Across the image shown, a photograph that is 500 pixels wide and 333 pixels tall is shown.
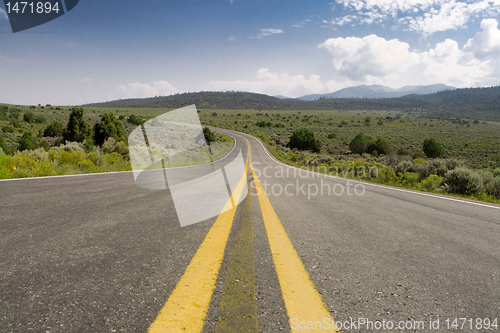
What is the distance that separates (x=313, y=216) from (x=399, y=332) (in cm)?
232

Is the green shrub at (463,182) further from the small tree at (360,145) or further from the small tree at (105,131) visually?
the small tree at (360,145)

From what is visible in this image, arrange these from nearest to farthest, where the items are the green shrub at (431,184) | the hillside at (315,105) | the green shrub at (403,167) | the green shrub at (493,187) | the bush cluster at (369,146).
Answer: the green shrub at (493,187)
the green shrub at (431,184)
the green shrub at (403,167)
the bush cluster at (369,146)
the hillside at (315,105)

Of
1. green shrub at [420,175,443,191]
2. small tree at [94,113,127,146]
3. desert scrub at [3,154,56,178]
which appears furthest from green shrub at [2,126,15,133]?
green shrub at [420,175,443,191]

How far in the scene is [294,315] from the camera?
4.19 ft

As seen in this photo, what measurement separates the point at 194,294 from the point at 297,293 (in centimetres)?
57

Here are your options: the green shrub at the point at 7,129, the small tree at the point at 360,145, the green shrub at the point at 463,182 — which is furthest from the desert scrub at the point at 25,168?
the small tree at the point at 360,145

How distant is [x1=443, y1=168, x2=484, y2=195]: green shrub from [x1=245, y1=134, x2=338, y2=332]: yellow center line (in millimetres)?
7719

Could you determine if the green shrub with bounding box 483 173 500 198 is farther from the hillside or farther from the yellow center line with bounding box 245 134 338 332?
the hillside

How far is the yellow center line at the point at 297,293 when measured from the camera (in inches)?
48.1

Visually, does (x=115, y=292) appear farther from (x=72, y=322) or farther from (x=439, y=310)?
(x=439, y=310)

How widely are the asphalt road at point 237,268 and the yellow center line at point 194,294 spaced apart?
0.09ft

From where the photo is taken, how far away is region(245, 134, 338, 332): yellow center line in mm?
1221

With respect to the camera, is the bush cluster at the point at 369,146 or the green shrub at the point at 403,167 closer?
the green shrub at the point at 403,167

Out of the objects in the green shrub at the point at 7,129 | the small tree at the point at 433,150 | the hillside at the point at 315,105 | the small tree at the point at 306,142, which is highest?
the hillside at the point at 315,105
